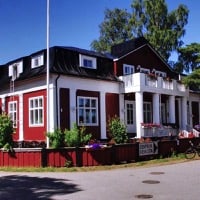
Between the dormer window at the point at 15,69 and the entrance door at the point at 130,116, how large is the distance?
8.87 metres

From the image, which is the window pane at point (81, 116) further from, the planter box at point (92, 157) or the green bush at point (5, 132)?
the planter box at point (92, 157)

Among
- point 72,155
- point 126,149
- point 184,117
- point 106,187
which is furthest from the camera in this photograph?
point 184,117

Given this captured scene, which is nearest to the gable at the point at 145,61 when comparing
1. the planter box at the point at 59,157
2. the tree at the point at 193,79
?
the tree at the point at 193,79

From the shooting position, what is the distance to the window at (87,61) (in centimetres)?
2753

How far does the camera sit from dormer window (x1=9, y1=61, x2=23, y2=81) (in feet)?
93.7

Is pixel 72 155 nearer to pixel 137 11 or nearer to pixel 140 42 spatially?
pixel 140 42

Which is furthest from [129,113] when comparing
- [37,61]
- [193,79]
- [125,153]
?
[125,153]

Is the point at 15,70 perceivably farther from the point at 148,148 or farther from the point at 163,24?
the point at 163,24

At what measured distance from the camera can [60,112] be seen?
24828mm

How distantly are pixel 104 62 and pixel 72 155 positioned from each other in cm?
1263

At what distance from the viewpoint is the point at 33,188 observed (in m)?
12.2

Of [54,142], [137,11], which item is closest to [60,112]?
[54,142]

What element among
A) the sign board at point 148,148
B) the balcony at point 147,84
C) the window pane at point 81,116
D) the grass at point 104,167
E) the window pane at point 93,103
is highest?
the balcony at point 147,84

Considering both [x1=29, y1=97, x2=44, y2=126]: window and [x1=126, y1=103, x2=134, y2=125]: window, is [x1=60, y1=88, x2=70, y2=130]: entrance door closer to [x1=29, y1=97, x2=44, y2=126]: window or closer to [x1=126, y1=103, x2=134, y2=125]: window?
[x1=29, y1=97, x2=44, y2=126]: window
